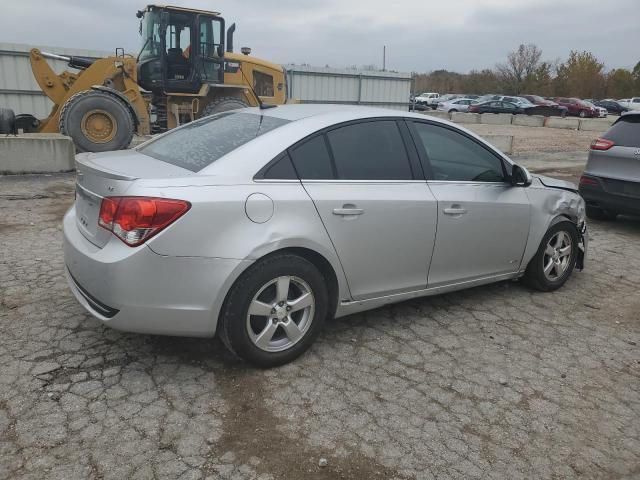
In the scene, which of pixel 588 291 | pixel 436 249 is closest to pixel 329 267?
pixel 436 249

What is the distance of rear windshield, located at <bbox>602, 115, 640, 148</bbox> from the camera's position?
6717 mm

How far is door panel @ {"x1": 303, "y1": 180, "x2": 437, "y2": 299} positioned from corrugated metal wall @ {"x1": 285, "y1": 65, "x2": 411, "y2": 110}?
1764cm

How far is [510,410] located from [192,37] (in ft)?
33.1

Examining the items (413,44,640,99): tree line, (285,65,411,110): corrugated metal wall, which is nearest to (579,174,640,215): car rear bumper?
(285,65,411,110): corrugated metal wall

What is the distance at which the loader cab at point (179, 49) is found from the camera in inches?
428

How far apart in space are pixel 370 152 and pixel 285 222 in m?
0.90

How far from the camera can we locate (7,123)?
998cm

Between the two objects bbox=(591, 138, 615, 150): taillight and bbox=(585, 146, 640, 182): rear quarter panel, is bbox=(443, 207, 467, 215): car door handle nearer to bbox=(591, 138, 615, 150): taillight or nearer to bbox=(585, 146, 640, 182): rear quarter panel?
bbox=(585, 146, 640, 182): rear quarter panel

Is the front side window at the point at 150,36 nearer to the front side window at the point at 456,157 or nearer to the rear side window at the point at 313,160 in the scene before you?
the front side window at the point at 456,157

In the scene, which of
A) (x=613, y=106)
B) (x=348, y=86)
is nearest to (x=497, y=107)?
(x=613, y=106)

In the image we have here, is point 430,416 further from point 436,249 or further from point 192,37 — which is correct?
point 192,37

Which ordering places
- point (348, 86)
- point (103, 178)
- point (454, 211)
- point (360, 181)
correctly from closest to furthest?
point (103, 178)
point (360, 181)
point (454, 211)
point (348, 86)

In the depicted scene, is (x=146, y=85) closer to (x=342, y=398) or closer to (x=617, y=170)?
(x=617, y=170)

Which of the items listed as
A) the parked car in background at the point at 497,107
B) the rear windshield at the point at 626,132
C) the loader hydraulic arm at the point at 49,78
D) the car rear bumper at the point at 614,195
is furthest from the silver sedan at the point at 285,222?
the parked car in background at the point at 497,107
